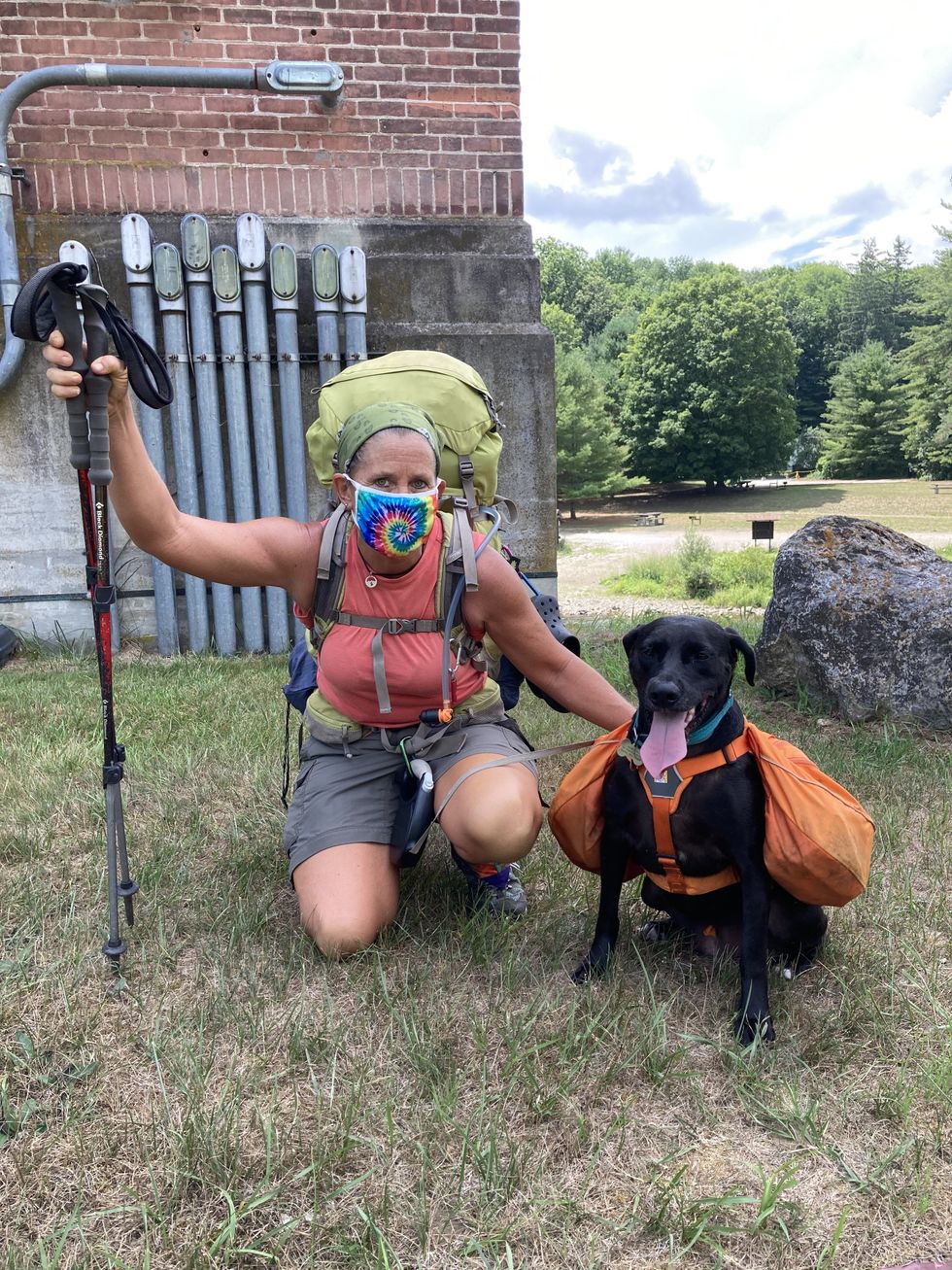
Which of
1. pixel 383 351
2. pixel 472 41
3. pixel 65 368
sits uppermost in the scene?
pixel 472 41

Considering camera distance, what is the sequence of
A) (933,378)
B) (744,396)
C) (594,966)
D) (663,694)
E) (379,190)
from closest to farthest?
(663,694) → (594,966) → (379,190) → (933,378) → (744,396)

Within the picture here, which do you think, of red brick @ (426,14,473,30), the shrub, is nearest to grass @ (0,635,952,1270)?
red brick @ (426,14,473,30)

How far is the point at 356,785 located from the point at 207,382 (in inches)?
159

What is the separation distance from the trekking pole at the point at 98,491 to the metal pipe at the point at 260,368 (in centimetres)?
384

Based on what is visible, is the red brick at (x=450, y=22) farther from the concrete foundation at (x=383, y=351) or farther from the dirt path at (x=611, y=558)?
the dirt path at (x=611, y=558)

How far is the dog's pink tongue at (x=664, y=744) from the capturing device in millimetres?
2154

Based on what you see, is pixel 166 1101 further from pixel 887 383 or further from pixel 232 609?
pixel 887 383

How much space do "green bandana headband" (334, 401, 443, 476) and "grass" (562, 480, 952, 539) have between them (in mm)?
20221

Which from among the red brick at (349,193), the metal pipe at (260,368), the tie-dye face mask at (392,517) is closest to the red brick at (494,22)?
the red brick at (349,193)

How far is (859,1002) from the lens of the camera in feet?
7.72

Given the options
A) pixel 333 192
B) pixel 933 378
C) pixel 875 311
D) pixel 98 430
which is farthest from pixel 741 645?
pixel 875 311

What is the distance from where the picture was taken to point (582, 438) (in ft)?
125

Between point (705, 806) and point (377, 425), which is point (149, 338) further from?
point (705, 806)

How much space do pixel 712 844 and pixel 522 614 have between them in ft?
2.89
